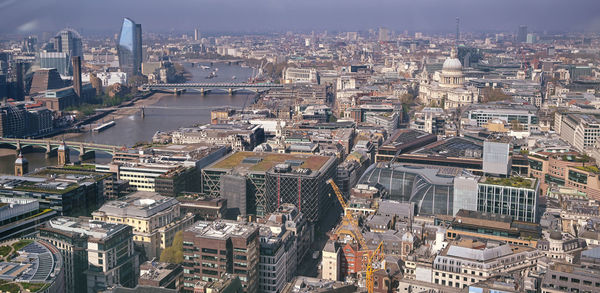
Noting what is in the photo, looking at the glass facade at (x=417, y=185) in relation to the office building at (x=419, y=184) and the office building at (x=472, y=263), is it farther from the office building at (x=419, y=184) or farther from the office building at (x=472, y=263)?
the office building at (x=472, y=263)

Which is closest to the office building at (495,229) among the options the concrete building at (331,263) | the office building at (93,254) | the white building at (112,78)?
the concrete building at (331,263)

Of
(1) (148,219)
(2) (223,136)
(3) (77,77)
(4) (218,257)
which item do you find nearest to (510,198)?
(4) (218,257)

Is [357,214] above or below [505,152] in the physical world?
below

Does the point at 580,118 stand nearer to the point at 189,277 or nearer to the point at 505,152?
the point at 505,152

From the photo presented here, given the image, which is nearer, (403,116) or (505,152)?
(505,152)

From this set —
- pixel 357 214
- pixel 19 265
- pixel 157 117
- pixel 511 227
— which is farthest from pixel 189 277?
pixel 157 117

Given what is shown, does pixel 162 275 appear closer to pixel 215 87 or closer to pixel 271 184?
pixel 271 184
